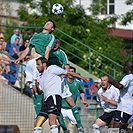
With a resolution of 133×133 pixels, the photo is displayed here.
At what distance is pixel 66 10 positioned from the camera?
29609 millimetres

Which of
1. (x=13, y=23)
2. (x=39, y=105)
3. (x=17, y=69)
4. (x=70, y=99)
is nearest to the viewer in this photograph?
(x=39, y=105)

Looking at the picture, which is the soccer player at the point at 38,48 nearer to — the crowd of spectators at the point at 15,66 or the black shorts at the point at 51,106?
the black shorts at the point at 51,106

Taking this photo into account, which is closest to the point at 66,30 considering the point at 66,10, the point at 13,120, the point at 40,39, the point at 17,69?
the point at 66,10

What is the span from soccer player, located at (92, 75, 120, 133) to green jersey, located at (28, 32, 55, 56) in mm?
1910

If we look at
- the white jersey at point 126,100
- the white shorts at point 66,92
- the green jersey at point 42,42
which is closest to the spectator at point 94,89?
the white shorts at point 66,92

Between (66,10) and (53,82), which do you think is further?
Result: (66,10)

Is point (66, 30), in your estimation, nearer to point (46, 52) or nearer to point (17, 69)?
Answer: point (17, 69)

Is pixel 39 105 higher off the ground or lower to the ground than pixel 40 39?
lower

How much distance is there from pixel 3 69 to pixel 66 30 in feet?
29.0

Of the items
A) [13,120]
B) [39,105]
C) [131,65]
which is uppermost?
[131,65]

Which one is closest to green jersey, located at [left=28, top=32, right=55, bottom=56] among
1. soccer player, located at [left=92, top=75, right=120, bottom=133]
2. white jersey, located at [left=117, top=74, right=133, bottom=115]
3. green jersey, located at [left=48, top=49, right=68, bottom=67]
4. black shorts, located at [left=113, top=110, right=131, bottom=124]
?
green jersey, located at [left=48, top=49, right=68, bottom=67]

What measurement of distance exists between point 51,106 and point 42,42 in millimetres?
2149

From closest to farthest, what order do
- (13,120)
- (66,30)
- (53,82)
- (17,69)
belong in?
(53,82)
(13,120)
(17,69)
(66,30)

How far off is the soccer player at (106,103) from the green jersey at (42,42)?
1.91m
